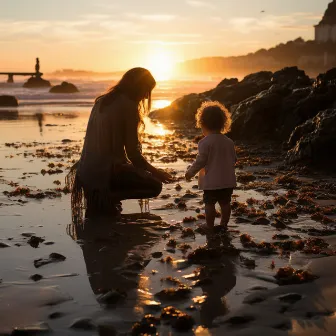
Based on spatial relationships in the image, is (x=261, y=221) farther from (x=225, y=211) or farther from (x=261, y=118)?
(x=261, y=118)

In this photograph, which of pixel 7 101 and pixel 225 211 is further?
pixel 7 101

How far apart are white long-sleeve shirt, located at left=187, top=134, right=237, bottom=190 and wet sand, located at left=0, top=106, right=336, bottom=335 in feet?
2.42

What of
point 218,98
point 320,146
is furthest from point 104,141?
point 218,98

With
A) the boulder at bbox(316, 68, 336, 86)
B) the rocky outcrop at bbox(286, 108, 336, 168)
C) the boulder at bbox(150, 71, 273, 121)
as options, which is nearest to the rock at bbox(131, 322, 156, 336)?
the rocky outcrop at bbox(286, 108, 336, 168)

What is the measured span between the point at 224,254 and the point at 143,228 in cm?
168

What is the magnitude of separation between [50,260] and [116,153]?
2.57 meters

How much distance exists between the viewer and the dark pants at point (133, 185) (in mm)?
7973

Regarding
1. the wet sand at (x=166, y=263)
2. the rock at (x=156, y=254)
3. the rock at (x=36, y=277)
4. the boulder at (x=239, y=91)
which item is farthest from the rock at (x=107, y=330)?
the boulder at (x=239, y=91)

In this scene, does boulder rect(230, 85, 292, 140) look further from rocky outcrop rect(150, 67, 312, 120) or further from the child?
the child

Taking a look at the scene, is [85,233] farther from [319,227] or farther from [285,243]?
[319,227]

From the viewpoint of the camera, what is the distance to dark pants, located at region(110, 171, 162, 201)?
7973 mm

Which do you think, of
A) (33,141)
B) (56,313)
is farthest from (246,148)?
(56,313)

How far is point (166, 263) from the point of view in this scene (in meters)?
5.79

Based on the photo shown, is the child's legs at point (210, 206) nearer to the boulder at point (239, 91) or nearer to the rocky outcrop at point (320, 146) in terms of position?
the rocky outcrop at point (320, 146)
